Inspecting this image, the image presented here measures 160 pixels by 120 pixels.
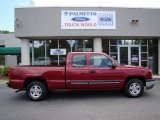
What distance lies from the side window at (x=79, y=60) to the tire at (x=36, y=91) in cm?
150

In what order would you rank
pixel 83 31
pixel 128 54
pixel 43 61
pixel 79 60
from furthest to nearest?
pixel 128 54 < pixel 43 61 < pixel 83 31 < pixel 79 60

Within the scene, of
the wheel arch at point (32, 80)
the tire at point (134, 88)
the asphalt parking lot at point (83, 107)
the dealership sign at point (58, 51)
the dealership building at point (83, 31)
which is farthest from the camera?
the dealership sign at point (58, 51)

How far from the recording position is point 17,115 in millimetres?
7691

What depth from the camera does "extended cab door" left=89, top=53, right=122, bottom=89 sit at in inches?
392

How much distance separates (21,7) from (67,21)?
3489 millimetres

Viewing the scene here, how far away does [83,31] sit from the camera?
1880 cm

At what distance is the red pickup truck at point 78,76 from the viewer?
9.92 meters

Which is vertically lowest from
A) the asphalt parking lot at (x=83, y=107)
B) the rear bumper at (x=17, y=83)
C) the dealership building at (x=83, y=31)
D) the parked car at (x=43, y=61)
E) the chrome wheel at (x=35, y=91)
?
the asphalt parking lot at (x=83, y=107)

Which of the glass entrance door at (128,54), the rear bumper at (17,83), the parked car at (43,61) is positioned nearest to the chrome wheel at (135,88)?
the rear bumper at (17,83)

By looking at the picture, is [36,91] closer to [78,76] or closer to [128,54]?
[78,76]

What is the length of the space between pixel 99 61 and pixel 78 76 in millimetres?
1025

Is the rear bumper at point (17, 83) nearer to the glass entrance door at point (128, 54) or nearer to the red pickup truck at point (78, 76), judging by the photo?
the red pickup truck at point (78, 76)

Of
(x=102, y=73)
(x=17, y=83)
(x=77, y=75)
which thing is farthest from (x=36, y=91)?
(x=102, y=73)

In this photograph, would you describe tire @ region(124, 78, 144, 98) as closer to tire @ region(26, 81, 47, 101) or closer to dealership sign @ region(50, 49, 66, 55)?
tire @ region(26, 81, 47, 101)
